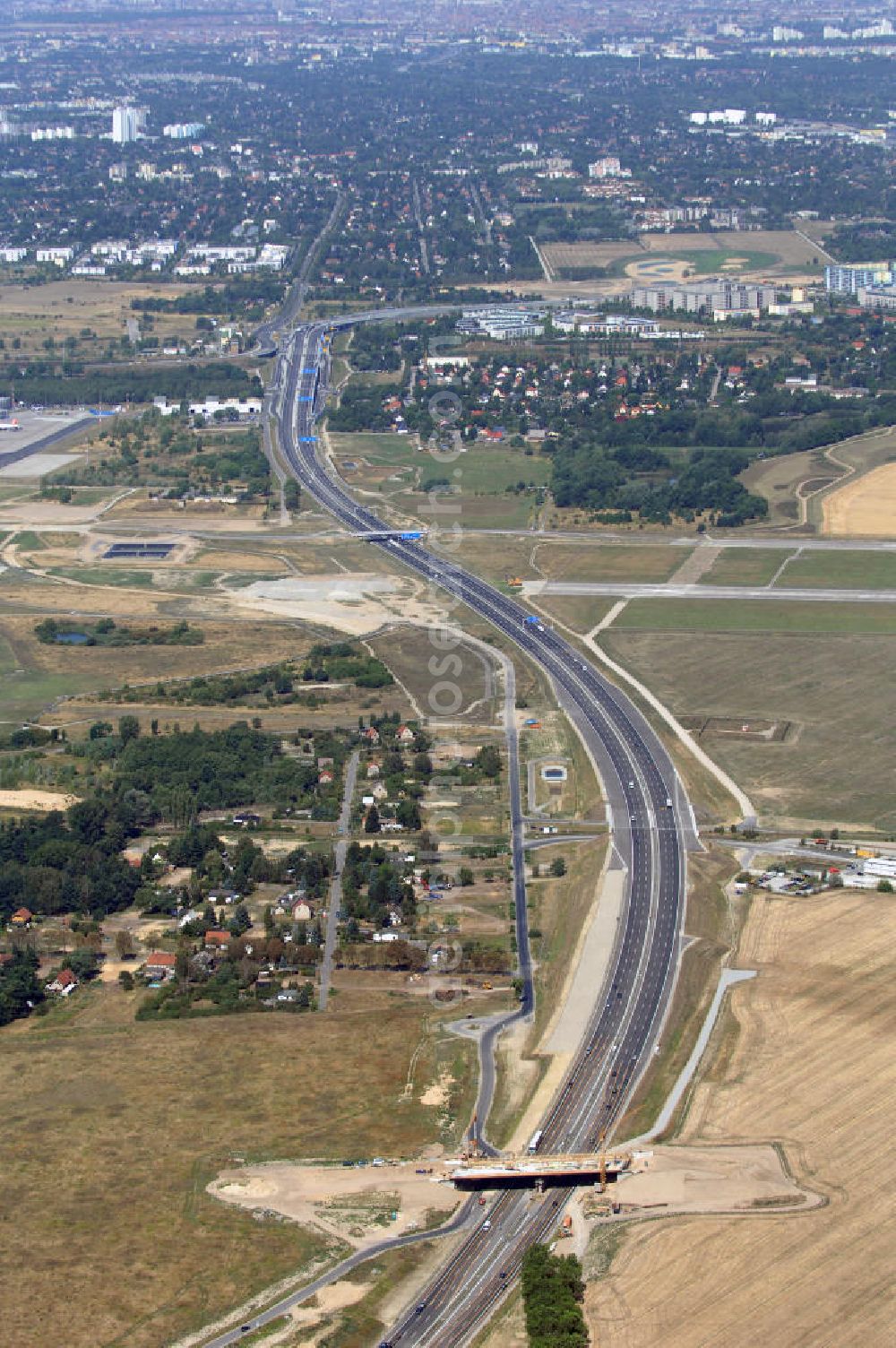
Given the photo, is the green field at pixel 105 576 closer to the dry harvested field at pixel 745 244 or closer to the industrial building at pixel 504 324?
the industrial building at pixel 504 324

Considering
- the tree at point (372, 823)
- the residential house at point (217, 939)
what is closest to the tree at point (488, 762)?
the tree at point (372, 823)

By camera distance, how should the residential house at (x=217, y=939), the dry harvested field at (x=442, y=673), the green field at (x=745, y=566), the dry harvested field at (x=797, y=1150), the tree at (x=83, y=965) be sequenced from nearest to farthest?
1. the dry harvested field at (x=797, y=1150)
2. the tree at (x=83, y=965)
3. the residential house at (x=217, y=939)
4. the dry harvested field at (x=442, y=673)
5. the green field at (x=745, y=566)

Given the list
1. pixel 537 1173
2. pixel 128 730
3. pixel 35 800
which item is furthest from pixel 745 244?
pixel 537 1173

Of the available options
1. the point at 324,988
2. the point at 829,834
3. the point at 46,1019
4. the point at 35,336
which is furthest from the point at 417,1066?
the point at 35,336

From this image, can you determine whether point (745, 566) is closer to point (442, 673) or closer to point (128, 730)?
point (442, 673)

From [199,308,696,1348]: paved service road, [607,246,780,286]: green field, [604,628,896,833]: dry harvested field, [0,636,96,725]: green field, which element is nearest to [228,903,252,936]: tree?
[199,308,696,1348]: paved service road

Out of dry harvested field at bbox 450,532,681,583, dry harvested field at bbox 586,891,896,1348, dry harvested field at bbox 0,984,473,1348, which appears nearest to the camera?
dry harvested field at bbox 586,891,896,1348

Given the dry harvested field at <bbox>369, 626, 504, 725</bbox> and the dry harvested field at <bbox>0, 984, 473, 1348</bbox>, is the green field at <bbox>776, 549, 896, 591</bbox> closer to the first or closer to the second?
the dry harvested field at <bbox>369, 626, 504, 725</bbox>

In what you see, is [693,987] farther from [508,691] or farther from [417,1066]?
[508,691]
